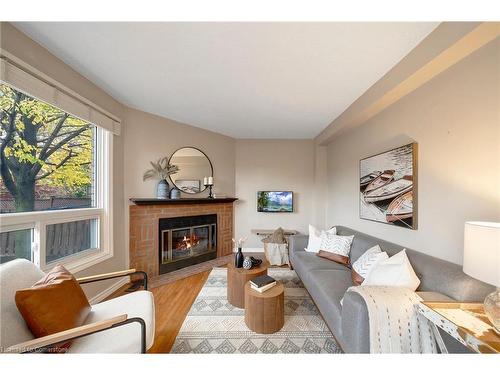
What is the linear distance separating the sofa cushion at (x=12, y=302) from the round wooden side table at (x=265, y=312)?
1385 mm

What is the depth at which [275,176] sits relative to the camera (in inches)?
159

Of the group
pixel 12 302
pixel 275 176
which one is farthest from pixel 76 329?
pixel 275 176

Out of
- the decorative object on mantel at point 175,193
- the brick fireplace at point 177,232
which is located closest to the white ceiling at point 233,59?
the decorative object on mantel at point 175,193

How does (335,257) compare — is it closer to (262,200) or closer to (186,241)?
(262,200)

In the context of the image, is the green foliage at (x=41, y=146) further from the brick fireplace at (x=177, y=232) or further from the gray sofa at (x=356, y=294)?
the gray sofa at (x=356, y=294)

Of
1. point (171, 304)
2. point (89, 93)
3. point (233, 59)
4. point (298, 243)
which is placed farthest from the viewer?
point (298, 243)

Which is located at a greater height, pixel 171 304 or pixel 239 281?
pixel 239 281

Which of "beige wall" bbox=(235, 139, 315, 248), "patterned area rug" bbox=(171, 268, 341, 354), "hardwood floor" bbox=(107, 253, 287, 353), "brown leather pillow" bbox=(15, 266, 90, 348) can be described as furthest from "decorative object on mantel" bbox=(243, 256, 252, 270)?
"beige wall" bbox=(235, 139, 315, 248)

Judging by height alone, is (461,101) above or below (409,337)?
above

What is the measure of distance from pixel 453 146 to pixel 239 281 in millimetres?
2204

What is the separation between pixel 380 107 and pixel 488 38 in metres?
0.95

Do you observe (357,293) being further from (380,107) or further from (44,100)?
(44,100)
